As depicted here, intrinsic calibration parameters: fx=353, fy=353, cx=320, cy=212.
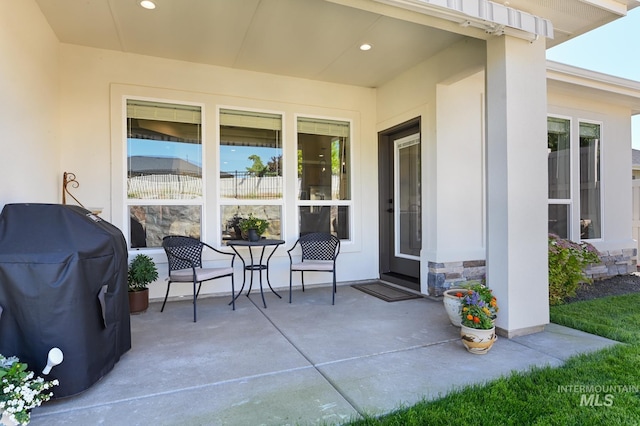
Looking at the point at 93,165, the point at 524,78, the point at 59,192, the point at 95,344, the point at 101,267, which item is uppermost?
the point at 524,78

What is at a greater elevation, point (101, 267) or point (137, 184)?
point (137, 184)

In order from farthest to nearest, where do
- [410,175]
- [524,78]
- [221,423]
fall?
[410,175]
[524,78]
[221,423]

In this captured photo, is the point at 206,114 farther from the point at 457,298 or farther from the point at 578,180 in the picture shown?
the point at 578,180

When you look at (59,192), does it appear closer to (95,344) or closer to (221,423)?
(95,344)

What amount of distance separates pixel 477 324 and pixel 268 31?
335cm

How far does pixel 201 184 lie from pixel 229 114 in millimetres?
995

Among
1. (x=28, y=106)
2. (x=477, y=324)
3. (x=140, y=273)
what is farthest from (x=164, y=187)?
(x=477, y=324)

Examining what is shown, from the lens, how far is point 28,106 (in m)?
2.98

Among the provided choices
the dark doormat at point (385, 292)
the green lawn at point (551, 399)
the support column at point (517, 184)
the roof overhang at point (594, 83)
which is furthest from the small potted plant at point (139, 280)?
the roof overhang at point (594, 83)

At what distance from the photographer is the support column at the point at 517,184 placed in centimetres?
303

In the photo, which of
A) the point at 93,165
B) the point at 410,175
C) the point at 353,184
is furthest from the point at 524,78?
the point at 93,165

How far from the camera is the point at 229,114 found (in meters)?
4.63

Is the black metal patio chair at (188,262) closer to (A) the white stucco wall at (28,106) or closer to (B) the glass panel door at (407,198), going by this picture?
(A) the white stucco wall at (28,106)

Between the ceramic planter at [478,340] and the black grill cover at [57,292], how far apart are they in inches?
98.5
